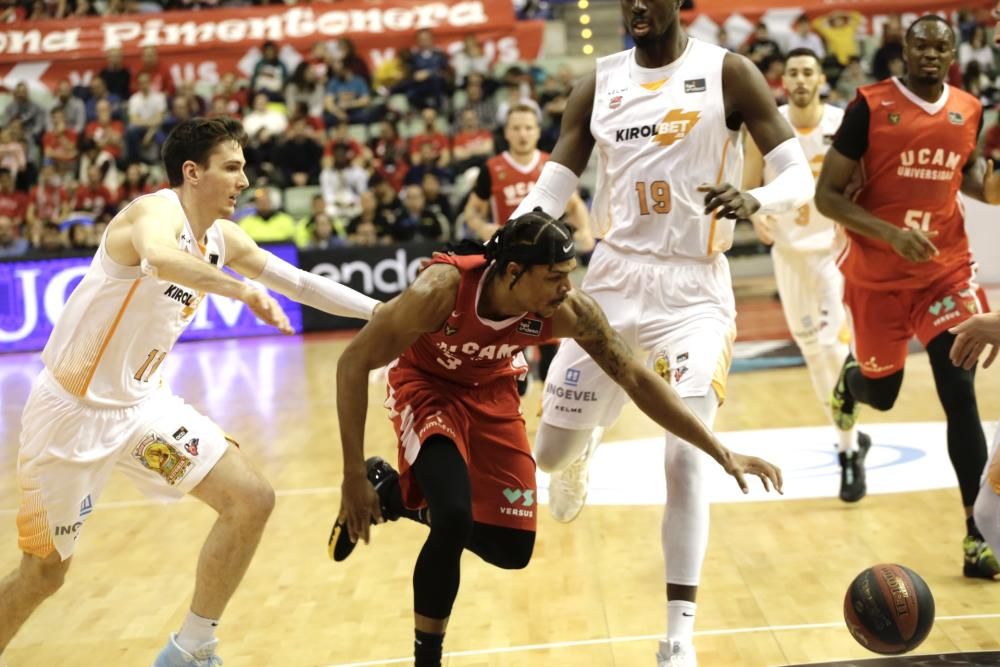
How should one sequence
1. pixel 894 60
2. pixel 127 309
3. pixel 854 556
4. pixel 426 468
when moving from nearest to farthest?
pixel 426 468 → pixel 127 309 → pixel 854 556 → pixel 894 60

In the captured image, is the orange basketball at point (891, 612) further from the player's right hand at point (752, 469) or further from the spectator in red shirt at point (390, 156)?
the spectator in red shirt at point (390, 156)

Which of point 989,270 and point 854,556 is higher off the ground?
point 854,556

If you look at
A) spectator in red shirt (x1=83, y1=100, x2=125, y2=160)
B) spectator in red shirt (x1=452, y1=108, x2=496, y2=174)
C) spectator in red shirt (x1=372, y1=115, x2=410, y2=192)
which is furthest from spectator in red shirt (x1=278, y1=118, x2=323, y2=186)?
spectator in red shirt (x1=83, y1=100, x2=125, y2=160)

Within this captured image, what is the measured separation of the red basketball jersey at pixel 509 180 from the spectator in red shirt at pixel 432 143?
7023 mm

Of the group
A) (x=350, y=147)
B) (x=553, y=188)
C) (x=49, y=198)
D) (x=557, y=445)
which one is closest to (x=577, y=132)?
(x=553, y=188)

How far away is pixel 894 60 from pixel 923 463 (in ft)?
38.7

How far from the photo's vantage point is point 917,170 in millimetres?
5875

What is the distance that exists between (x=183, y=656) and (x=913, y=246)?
3393 mm

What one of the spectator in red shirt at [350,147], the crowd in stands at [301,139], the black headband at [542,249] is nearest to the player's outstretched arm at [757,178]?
the black headband at [542,249]

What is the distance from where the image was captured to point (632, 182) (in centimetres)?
500

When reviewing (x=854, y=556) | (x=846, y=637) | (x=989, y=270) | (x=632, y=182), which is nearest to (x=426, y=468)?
(x=632, y=182)

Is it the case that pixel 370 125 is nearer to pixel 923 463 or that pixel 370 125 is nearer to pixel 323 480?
pixel 323 480

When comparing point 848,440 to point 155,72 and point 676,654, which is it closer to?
point 676,654

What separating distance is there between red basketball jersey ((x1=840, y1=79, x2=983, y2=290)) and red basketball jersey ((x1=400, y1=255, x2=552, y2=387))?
7.41ft
